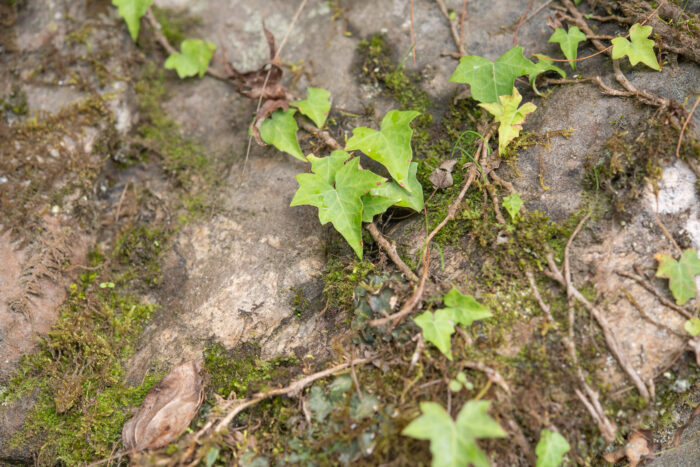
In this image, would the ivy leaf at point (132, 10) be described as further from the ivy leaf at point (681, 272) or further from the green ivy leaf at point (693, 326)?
the green ivy leaf at point (693, 326)

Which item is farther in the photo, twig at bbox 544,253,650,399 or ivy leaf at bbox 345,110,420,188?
ivy leaf at bbox 345,110,420,188

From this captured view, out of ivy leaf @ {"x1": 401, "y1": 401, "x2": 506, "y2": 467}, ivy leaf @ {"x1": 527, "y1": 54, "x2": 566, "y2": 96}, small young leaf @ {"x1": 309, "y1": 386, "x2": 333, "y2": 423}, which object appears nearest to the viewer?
ivy leaf @ {"x1": 401, "y1": 401, "x2": 506, "y2": 467}

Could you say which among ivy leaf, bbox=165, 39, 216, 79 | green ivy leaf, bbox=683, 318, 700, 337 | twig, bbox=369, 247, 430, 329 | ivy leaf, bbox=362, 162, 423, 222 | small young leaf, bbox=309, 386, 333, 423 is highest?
ivy leaf, bbox=165, 39, 216, 79

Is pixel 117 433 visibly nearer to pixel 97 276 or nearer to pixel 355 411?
pixel 97 276

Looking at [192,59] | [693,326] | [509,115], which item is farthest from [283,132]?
[693,326]

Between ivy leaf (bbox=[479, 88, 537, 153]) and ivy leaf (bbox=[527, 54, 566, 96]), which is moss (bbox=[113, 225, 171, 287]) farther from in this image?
ivy leaf (bbox=[527, 54, 566, 96])

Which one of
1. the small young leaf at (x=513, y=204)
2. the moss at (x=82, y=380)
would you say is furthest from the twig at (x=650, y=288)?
the moss at (x=82, y=380)

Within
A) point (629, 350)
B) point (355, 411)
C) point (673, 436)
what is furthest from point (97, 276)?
point (673, 436)

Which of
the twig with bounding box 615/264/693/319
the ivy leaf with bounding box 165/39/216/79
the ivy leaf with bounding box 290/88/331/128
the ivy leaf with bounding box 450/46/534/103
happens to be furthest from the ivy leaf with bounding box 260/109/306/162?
the twig with bounding box 615/264/693/319
